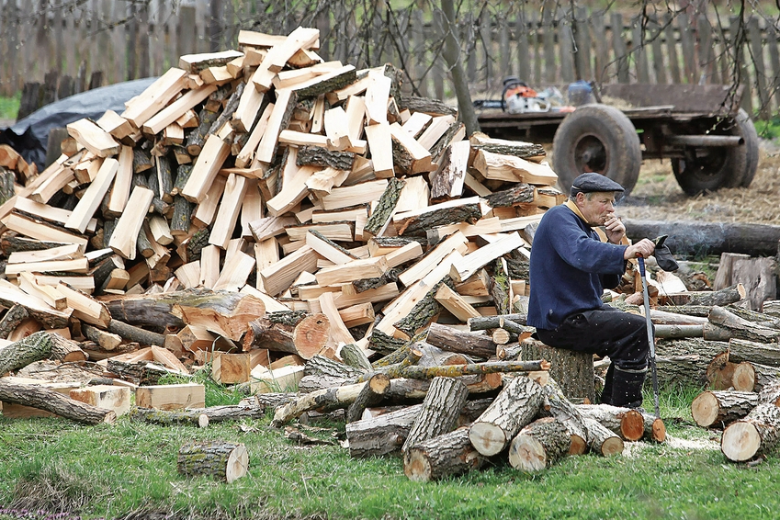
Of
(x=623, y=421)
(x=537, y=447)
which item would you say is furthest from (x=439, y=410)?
(x=623, y=421)

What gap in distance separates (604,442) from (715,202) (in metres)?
8.41

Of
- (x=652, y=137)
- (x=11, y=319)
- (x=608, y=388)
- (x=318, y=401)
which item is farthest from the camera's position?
(x=652, y=137)

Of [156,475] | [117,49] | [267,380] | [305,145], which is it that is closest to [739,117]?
[305,145]

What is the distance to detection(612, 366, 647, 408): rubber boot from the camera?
5.09 m

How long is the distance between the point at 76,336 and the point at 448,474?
475cm

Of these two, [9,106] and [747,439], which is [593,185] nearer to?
[747,439]

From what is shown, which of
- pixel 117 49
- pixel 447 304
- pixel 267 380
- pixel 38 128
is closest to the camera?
pixel 267 380

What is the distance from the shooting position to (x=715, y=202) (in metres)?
11.8

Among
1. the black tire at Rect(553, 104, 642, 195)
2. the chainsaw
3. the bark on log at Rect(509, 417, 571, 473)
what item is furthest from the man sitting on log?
the chainsaw

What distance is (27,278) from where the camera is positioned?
778 cm

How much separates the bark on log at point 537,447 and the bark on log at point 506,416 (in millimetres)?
57

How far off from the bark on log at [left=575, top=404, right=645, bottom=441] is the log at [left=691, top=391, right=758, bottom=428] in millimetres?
488

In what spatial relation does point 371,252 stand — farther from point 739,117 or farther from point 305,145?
point 739,117

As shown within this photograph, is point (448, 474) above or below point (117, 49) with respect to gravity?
below
